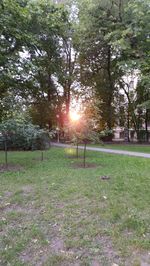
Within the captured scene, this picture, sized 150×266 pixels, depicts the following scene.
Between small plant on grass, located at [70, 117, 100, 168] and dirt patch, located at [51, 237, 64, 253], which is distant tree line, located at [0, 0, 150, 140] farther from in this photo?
dirt patch, located at [51, 237, 64, 253]

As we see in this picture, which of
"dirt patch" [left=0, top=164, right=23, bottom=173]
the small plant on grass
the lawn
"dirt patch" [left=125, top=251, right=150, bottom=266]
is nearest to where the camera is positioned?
"dirt patch" [left=125, top=251, right=150, bottom=266]

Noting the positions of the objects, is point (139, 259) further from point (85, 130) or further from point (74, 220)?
point (85, 130)

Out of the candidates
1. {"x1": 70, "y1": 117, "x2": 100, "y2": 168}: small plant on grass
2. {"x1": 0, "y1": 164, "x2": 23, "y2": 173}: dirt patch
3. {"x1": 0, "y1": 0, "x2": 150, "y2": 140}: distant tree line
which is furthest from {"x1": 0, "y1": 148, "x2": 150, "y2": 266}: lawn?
{"x1": 0, "y1": 0, "x2": 150, "y2": 140}: distant tree line

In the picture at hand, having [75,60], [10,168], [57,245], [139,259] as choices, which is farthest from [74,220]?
[75,60]

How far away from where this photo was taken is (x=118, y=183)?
6301mm

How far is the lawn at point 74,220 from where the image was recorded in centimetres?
334

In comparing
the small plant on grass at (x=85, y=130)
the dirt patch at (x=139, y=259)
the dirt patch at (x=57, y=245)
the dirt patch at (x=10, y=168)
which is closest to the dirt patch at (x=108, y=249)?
the dirt patch at (x=139, y=259)

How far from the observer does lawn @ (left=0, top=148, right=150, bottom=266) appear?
10.9 feet

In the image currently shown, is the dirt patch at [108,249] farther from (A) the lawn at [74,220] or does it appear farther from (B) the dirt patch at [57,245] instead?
(B) the dirt patch at [57,245]

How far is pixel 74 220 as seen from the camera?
4262mm

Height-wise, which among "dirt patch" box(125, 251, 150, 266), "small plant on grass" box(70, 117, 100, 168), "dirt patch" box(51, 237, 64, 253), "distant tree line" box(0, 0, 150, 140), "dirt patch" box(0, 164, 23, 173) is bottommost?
"dirt patch" box(125, 251, 150, 266)

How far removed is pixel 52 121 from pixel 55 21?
12.1 metres

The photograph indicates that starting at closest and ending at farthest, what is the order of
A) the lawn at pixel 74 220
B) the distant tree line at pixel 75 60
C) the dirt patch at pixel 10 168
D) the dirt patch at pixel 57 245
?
the lawn at pixel 74 220
the dirt patch at pixel 57 245
the dirt patch at pixel 10 168
the distant tree line at pixel 75 60

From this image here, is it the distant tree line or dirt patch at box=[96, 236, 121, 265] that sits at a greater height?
the distant tree line
